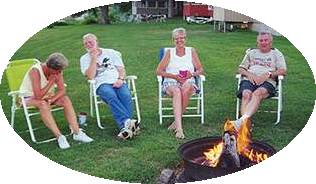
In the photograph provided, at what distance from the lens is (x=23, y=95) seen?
20.9 feet

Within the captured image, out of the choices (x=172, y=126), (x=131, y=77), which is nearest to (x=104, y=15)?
(x=131, y=77)

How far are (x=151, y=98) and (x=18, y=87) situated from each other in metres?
1.26

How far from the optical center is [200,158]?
5.90 metres

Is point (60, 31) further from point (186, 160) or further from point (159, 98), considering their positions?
point (186, 160)

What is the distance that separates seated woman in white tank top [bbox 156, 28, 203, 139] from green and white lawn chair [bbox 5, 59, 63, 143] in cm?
105

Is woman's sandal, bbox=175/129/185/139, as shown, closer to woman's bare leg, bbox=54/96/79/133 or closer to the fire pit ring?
the fire pit ring

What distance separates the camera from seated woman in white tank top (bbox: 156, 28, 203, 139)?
259 inches

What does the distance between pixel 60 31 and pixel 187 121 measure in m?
2.10

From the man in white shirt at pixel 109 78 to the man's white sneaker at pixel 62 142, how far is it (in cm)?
56

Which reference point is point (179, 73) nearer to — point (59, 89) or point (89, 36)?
point (89, 36)

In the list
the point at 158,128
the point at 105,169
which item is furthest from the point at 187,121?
the point at 105,169

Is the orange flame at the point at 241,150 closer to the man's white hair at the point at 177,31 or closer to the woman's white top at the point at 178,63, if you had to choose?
the woman's white top at the point at 178,63

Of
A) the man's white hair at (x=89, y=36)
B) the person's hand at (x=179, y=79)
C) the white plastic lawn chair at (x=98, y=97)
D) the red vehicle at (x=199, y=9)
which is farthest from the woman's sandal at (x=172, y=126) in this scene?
the red vehicle at (x=199, y=9)

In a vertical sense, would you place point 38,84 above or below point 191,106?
above
